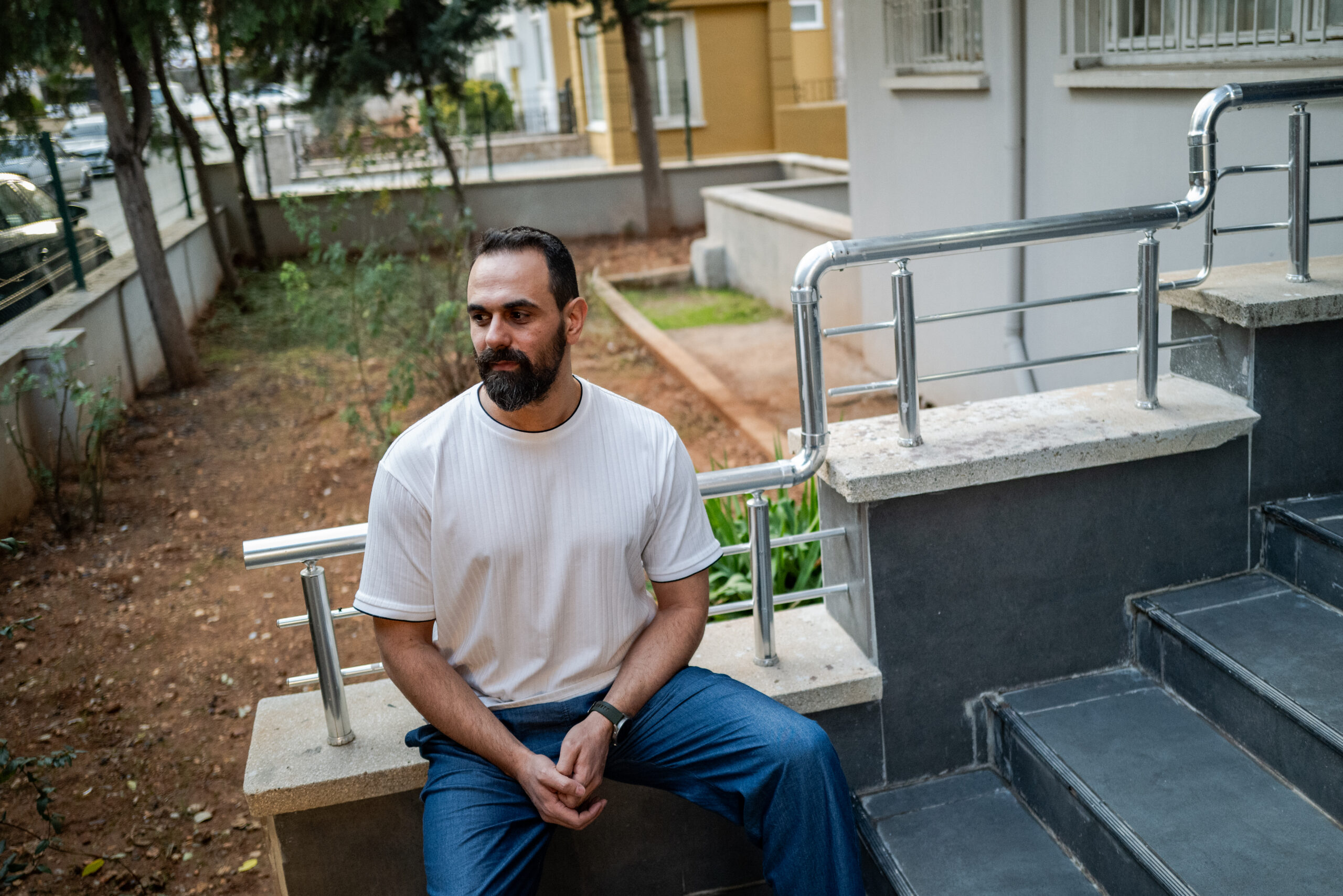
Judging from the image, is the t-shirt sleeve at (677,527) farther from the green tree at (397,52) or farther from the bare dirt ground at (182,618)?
the green tree at (397,52)

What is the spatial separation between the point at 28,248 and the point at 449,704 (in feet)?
21.2

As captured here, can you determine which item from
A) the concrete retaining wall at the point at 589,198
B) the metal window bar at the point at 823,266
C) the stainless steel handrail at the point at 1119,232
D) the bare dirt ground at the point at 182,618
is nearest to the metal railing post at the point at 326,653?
the metal window bar at the point at 823,266

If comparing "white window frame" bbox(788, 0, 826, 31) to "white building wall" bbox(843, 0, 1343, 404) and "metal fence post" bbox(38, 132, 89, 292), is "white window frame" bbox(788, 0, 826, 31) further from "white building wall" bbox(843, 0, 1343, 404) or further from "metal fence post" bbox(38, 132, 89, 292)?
"metal fence post" bbox(38, 132, 89, 292)

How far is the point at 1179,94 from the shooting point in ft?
15.7

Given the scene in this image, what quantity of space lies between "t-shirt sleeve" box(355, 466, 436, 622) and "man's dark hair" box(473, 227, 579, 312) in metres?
0.51

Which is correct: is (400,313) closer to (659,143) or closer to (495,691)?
(495,691)

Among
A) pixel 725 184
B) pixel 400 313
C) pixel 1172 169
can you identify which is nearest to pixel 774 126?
pixel 725 184

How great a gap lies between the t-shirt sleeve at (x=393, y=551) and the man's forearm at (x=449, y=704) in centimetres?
10

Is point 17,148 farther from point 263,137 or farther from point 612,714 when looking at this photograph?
point 612,714

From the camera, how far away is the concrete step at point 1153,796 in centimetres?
234

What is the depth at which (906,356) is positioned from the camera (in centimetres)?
280

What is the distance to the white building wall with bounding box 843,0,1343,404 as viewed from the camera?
14.6ft

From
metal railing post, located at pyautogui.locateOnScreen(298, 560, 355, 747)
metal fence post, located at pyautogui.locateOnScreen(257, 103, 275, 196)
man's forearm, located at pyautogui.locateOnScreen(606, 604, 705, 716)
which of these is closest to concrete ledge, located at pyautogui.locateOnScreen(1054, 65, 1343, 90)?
man's forearm, located at pyautogui.locateOnScreen(606, 604, 705, 716)

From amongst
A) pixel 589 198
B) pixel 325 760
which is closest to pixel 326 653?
pixel 325 760
